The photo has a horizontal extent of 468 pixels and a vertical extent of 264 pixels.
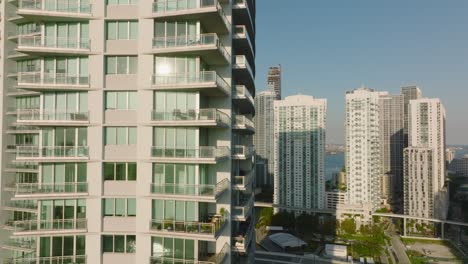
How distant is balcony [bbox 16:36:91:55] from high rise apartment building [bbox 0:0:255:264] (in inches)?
2.4

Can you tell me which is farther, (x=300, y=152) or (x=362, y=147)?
(x=300, y=152)

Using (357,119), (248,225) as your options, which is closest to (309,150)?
(357,119)

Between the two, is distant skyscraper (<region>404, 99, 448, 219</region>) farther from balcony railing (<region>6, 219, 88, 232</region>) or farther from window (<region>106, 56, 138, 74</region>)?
balcony railing (<region>6, 219, 88, 232</region>)

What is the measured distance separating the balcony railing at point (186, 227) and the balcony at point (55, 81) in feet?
30.9

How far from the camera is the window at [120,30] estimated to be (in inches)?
816

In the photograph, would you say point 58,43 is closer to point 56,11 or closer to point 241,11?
point 56,11

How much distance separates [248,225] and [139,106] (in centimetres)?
1487

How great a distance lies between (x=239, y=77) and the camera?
27.3 meters

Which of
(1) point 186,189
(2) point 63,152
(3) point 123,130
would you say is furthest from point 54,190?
(1) point 186,189

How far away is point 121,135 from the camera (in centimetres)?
2064

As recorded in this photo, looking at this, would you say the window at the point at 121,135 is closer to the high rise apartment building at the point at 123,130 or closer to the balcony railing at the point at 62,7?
the high rise apartment building at the point at 123,130

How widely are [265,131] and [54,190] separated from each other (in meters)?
139

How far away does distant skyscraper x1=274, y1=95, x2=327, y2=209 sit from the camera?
111 metres

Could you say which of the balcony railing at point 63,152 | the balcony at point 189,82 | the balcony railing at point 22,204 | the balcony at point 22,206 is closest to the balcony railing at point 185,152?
the balcony at point 189,82
